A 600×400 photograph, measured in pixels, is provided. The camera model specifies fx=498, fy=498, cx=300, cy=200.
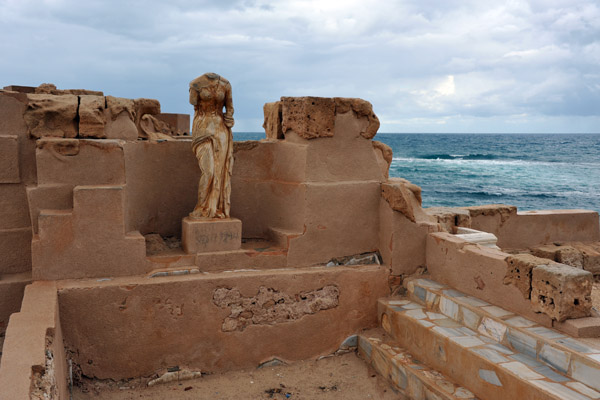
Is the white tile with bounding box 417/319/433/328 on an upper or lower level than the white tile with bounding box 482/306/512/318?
lower

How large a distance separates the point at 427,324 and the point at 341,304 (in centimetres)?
109

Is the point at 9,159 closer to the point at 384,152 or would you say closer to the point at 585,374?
the point at 384,152

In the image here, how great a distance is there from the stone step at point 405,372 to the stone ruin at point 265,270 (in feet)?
0.07

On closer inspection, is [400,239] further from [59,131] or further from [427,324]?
[59,131]

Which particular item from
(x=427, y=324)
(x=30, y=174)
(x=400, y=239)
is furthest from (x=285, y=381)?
(x=30, y=174)

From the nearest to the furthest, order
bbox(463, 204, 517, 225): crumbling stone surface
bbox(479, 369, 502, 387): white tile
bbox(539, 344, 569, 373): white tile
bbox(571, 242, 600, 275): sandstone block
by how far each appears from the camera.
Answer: bbox(539, 344, 569, 373): white tile → bbox(479, 369, 502, 387): white tile → bbox(463, 204, 517, 225): crumbling stone surface → bbox(571, 242, 600, 275): sandstone block

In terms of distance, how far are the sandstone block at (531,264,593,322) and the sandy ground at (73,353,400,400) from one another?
5.27 ft

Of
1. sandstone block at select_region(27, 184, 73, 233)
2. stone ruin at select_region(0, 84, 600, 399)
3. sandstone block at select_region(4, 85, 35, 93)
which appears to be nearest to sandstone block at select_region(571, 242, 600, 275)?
stone ruin at select_region(0, 84, 600, 399)

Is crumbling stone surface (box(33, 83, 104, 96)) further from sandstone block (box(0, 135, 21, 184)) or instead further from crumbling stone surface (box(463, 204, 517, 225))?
crumbling stone surface (box(463, 204, 517, 225))

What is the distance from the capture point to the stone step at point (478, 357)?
11.7 feet

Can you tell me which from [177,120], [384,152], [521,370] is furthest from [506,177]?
[521,370]

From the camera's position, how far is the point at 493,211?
8375mm

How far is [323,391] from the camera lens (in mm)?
4926

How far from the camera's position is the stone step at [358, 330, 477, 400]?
4.21m
